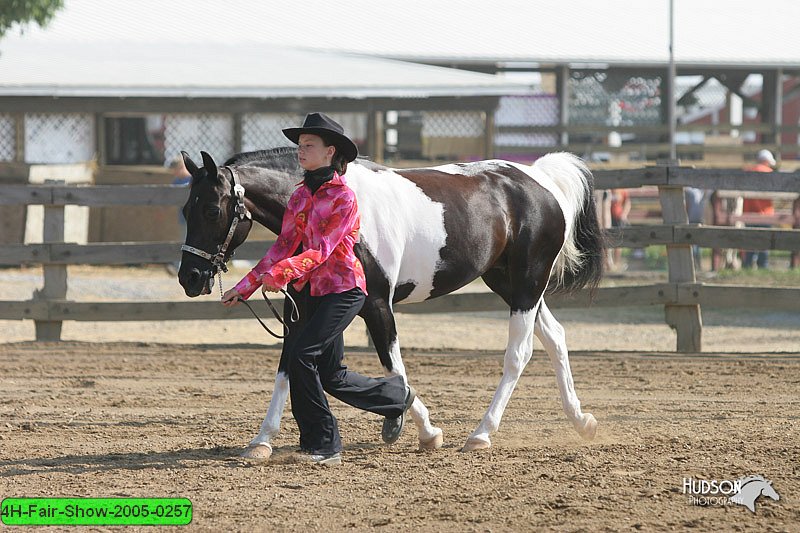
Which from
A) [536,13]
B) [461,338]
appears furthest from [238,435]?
[536,13]

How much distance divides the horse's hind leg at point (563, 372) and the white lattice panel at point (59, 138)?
1432 cm

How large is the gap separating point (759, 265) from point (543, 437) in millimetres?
11674

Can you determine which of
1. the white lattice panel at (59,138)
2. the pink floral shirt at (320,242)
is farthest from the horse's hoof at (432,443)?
the white lattice panel at (59,138)

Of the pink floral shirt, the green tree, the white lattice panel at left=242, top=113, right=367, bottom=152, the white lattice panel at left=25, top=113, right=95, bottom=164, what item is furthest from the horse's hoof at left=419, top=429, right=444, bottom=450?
the green tree

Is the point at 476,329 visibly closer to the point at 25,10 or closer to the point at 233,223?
the point at 233,223

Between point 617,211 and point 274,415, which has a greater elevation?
point 617,211

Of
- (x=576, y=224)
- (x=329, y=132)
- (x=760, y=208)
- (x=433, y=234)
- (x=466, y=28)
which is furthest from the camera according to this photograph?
(x=466, y=28)

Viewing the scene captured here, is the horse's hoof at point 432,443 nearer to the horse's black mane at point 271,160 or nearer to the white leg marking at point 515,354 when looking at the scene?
the white leg marking at point 515,354

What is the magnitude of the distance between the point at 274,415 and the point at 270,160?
50.4 inches

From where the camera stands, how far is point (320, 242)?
529cm

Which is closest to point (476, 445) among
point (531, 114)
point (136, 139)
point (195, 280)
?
point (195, 280)

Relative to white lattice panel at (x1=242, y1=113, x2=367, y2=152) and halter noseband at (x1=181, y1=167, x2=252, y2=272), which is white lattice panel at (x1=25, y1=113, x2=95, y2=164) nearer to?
white lattice panel at (x1=242, y1=113, x2=367, y2=152)

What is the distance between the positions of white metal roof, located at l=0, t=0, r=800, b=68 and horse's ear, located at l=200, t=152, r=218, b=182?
1940 cm

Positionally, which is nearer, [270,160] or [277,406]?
[277,406]
